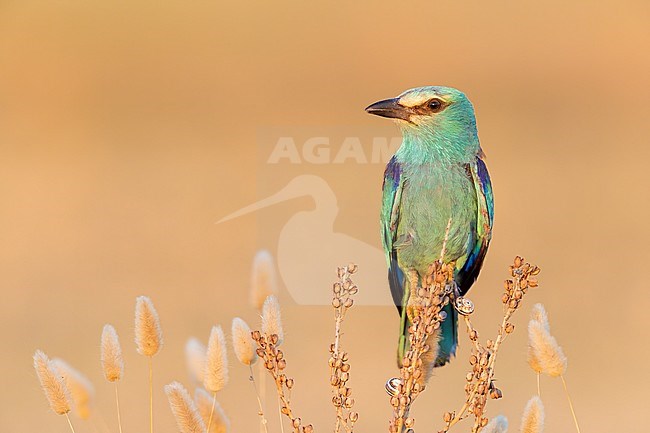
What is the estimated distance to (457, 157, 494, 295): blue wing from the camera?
8.84 feet

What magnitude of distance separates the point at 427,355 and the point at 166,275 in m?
4.90

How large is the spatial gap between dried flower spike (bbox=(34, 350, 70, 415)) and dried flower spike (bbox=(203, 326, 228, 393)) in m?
0.33

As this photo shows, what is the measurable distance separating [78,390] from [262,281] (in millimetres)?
541

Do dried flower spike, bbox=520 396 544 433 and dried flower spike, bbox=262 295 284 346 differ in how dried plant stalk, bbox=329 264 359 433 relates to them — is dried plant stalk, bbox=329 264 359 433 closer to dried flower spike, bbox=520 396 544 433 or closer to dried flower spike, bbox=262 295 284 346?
dried flower spike, bbox=262 295 284 346

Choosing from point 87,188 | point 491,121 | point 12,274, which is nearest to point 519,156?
point 491,121

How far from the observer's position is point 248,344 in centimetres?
223

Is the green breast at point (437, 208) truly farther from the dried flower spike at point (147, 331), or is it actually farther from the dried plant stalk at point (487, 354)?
the dried flower spike at point (147, 331)

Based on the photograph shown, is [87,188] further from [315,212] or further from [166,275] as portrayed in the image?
[315,212]

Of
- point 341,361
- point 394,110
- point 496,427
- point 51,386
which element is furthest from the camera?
point 394,110

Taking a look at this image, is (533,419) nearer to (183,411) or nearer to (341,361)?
(341,361)

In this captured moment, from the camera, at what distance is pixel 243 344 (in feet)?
7.30

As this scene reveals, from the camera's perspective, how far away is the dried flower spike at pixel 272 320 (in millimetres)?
2059
